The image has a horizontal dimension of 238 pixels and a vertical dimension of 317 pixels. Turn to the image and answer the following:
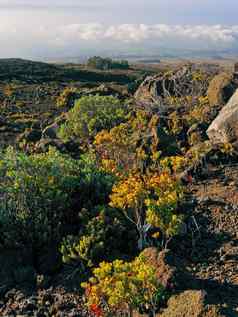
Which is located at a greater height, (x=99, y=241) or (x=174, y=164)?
(x=174, y=164)

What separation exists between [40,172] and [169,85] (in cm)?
1552

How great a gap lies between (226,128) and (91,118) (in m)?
7.47

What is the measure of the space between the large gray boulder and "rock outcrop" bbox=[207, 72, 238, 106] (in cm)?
469

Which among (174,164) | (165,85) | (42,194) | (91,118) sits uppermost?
(165,85)

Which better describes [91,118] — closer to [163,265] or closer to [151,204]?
[151,204]

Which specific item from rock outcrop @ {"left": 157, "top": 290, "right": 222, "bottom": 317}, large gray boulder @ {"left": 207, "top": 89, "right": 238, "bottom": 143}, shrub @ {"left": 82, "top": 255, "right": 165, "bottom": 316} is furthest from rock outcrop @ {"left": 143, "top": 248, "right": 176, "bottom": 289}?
large gray boulder @ {"left": 207, "top": 89, "right": 238, "bottom": 143}

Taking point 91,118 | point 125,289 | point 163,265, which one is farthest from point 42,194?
point 91,118

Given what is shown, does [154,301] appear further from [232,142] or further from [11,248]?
[232,142]

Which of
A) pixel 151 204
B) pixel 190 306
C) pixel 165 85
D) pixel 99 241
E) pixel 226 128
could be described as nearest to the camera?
pixel 190 306

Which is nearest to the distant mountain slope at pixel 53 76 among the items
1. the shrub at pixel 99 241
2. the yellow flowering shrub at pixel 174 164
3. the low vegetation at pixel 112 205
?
the low vegetation at pixel 112 205

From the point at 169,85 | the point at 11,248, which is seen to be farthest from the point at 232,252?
the point at 169,85

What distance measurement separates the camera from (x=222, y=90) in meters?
21.3

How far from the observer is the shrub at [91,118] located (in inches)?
846

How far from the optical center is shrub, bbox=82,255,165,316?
812 cm
